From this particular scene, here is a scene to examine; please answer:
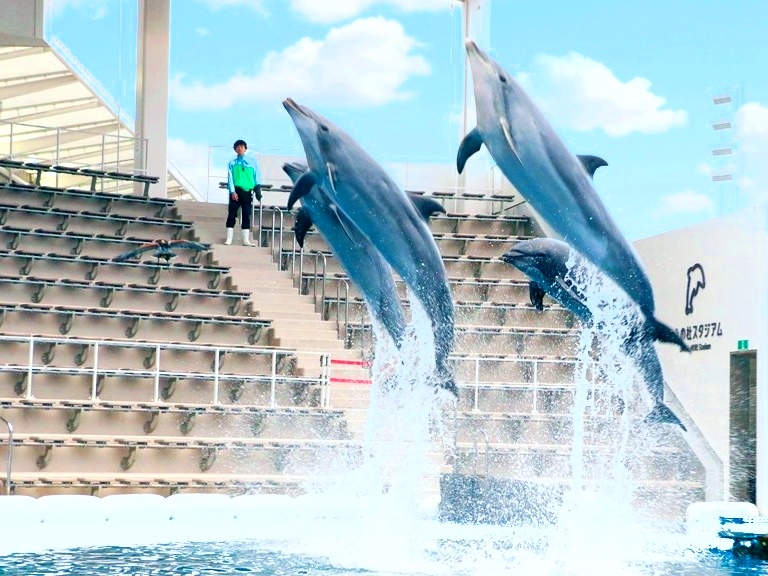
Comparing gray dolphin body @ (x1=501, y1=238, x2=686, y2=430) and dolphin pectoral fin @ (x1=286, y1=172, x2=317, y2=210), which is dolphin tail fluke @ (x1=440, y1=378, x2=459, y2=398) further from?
dolphin pectoral fin @ (x1=286, y1=172, x2=317, y2=210)

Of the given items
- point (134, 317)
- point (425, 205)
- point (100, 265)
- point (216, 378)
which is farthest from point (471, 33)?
point (425, 205)

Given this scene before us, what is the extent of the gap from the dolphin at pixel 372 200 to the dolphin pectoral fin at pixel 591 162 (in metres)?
1.25

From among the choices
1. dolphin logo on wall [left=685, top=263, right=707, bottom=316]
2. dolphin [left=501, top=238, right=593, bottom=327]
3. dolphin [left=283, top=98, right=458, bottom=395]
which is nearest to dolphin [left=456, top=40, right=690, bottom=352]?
dolphin [left=501, top=238, right=593, bottom=327]

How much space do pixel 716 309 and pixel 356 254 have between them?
4.53m

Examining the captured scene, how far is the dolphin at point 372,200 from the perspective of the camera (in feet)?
22.8

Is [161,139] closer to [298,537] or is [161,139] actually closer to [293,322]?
[293,322]

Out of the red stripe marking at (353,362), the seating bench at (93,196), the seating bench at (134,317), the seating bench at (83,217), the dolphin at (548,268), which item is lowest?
the red stripe marking at (353,362)

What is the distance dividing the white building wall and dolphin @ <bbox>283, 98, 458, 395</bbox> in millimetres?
4093

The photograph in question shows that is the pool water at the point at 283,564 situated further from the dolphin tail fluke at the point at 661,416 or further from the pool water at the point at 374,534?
the dolphin tail fluke at the point at 661,416

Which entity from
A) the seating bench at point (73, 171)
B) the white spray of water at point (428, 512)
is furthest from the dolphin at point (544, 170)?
the seating bench at point (73, 171)

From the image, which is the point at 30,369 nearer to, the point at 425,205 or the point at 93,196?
the point at 425,205

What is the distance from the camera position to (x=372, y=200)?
7.04 meters

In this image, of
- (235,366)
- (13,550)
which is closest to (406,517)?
(13,550)

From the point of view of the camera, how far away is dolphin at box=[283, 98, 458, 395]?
6949 millimetres
